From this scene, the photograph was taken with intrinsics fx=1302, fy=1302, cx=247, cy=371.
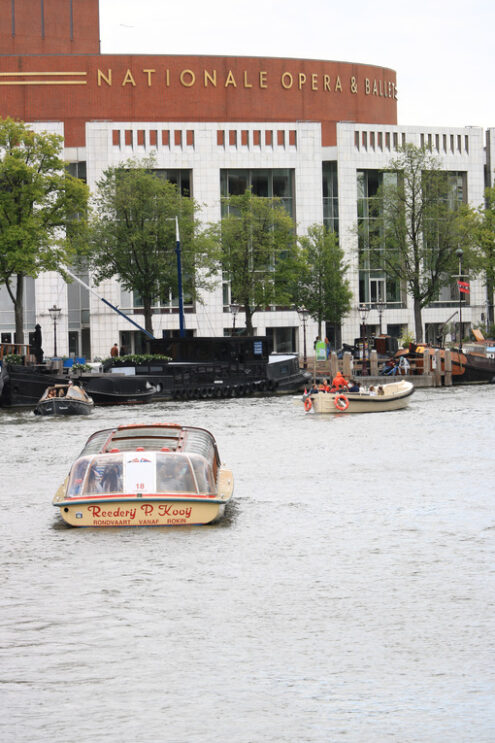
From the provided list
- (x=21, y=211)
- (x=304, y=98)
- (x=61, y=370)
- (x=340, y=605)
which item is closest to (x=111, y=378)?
(x=61, y=370)

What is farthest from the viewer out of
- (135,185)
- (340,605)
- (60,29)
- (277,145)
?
(60,29)

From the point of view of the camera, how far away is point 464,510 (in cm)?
3109

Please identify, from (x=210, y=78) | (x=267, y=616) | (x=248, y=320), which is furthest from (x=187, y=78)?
(x=267, y=616)

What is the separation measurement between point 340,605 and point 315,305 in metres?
87.3

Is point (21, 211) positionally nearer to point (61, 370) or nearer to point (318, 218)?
point (61, 370)

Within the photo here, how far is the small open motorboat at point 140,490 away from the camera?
2817 centimetres

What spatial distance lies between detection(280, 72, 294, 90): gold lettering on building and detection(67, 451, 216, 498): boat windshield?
326 feet

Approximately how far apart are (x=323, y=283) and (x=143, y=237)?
24246 millimetres

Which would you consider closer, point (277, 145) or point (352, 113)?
point (277, 145)

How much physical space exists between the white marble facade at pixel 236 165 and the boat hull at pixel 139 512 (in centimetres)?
8134

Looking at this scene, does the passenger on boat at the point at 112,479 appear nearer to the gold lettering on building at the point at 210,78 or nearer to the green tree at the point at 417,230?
the green tree at the point at 417,230

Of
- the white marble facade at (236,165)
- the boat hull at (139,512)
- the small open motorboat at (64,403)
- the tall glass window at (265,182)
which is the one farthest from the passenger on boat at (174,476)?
the tall glass window at (265,182)

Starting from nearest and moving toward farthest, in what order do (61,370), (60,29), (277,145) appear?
1. (61,370)
2. (277,145)
3. (60,29)

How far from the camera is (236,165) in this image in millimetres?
117875
